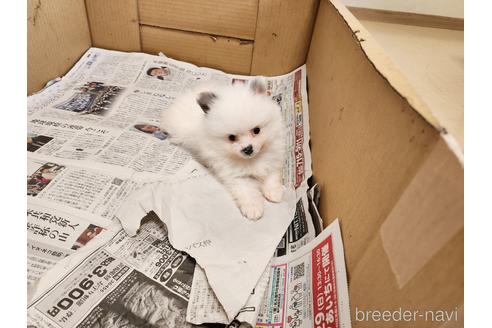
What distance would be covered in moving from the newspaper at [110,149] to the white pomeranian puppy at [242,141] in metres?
0.07

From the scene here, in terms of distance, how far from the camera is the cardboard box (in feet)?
1.53

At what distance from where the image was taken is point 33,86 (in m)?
1.33

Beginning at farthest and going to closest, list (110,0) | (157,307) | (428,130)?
(110,0), (157,307), (428,130)

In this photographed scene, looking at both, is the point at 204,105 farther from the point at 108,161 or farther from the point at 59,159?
the point at 59,159

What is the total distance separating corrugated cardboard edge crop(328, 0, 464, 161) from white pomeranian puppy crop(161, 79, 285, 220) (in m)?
0.33

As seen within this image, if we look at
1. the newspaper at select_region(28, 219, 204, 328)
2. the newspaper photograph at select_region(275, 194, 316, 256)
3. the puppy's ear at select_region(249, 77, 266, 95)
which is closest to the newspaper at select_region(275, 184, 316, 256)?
the newspaper photograph at select_region(275, 194, 316, 256)

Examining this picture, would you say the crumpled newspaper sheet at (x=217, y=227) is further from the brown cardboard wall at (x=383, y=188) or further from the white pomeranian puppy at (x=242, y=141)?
the brown cardboard wall at (x=383, y=188)

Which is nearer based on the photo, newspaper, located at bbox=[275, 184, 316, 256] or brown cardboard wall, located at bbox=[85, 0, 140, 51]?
newspaper, located at bbox=[275, 184, 316, 256]

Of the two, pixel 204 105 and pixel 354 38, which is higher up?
pixel 354 38

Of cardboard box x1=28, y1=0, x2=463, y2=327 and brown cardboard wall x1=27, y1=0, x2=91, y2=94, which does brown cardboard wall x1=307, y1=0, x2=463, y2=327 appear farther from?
brown cardboard wall x1=27, y1=0, x2=91, y2=94

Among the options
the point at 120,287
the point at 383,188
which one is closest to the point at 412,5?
the point at 383,188

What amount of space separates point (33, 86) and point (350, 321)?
1413 millimetres

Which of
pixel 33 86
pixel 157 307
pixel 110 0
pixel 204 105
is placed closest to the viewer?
pixel 157 307

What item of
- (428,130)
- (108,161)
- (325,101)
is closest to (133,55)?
(108,161)
